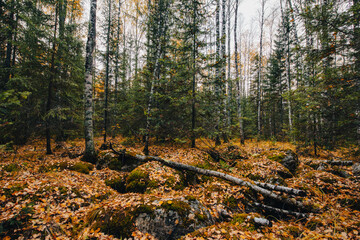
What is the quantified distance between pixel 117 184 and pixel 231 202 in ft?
14.6

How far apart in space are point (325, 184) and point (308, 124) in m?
4.37

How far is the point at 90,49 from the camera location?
734 cm

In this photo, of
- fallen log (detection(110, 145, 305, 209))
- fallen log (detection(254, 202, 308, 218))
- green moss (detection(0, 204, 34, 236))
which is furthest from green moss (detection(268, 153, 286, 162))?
green moss (detection(0, 204, 34, 236))

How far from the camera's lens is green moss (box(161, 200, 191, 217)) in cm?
338

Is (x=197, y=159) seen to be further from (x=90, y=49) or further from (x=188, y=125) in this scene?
(x=90, y=49)

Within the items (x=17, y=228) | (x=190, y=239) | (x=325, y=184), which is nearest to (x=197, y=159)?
(x=190, y=239)

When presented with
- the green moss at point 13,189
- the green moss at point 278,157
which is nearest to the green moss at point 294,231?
the green moss at point 278,157

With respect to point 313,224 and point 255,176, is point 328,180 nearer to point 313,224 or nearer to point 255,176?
point 255,176

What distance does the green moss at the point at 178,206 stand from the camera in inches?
133

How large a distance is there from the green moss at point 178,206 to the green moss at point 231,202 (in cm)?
173

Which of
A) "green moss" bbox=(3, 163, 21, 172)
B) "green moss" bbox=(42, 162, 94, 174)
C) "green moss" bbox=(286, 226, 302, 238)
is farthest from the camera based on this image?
"green moss" bbox=(42, 162, 94, 174)

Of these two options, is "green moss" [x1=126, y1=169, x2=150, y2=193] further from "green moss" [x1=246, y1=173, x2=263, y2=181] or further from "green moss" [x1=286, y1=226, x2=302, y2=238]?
"green moss" [x1=246, y1=173, x2=263, y2=181]

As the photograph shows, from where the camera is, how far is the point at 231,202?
458cm

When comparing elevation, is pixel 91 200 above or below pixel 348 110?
below
